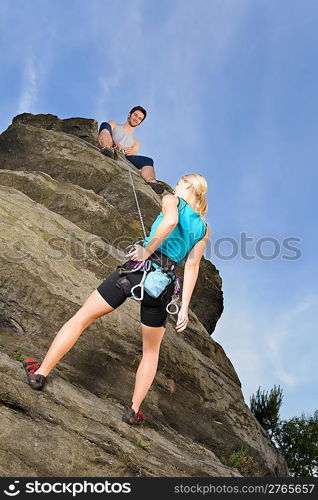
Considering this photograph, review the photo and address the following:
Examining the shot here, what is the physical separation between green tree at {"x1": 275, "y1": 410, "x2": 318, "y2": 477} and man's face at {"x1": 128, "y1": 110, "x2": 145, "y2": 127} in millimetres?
30901

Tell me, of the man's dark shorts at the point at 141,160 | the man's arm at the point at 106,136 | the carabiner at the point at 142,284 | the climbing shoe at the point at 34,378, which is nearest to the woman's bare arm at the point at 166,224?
the carabiner at the point at 142,284

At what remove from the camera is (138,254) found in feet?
21.0

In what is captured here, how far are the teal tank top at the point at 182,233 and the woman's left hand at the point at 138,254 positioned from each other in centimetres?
26

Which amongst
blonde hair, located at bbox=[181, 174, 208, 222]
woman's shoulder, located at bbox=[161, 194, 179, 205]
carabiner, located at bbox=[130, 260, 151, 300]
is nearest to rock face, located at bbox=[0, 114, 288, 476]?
carabiner, located at bbox=[130, 260, 151, 300]

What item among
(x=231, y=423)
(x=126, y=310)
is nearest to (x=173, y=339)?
(x=126, y=310)

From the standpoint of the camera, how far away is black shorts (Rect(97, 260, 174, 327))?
6473 mm

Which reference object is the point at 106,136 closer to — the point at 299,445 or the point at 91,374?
the point at 91,374

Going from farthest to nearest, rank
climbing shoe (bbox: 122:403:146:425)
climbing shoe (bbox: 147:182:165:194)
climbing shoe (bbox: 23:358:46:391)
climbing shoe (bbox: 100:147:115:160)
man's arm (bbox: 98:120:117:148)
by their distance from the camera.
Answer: climbing shoe (bbox: 147:182:165:194) < climbing shoe (bbox: 100:147:115:160) < man's arm (bbox: 98:120:117:148) < climbing shoe (bbox: 122:403:146:425) < climbing shoe (bbox: 23:358:46:391)

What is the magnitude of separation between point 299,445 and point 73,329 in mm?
37155

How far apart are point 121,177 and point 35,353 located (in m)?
9.44

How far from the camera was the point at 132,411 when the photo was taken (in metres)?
7.16

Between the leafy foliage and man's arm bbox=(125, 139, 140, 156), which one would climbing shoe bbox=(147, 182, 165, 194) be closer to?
man's arm bbox=(125, 139, 140, 156)

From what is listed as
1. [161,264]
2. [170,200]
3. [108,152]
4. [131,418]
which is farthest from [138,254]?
[108,152]

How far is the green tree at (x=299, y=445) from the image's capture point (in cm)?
3675
